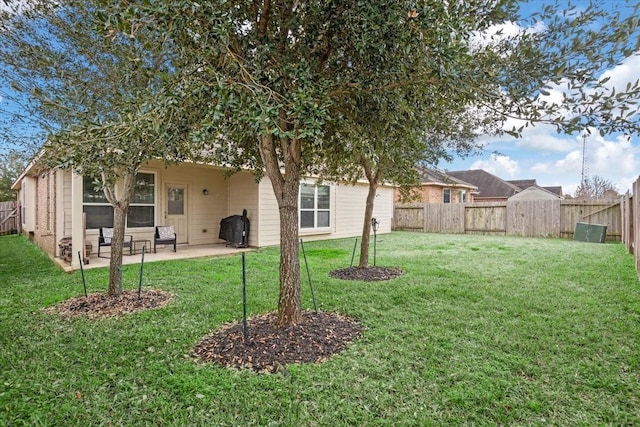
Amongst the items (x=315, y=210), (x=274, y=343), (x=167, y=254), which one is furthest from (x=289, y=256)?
(x=315, y=210)

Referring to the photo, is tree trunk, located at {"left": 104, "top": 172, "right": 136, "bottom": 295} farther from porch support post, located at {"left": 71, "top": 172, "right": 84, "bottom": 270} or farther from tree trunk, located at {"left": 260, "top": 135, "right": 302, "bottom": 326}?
porch support post, located at {"left": 71, "top": 172, "right": 84, "bottom": 270}

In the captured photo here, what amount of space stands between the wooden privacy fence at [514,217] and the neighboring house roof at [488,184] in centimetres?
1214

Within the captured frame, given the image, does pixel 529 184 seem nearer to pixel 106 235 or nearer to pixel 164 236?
pixel 164 236

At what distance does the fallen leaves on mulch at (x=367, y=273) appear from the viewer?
6.44 m

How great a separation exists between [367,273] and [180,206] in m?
6.25

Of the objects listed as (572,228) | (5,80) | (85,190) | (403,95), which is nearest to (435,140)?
(403,95)

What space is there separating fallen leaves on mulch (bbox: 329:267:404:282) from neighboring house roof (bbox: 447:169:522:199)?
23.4 meters

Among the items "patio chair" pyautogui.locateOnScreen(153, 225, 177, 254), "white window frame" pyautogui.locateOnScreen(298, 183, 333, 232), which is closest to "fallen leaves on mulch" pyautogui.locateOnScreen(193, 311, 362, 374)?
"patio chair" pyautogui.locateOnScreen(153, 225, 177, 254)

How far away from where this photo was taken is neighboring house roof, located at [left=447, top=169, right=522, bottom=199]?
2973cm

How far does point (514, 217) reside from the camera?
1516cm

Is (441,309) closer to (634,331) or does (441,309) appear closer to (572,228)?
(634,331)

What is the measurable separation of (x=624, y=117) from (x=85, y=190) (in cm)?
951

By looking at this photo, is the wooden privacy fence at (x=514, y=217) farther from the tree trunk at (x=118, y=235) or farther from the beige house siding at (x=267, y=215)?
the tree trunk at (x=118, y=235)

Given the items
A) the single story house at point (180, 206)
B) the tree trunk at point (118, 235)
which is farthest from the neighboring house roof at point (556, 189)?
the tree trunk at point (118, 235)
